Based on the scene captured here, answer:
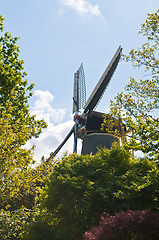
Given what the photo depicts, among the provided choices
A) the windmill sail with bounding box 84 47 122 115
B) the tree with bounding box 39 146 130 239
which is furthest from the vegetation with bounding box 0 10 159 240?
the windmill sail with bounding box 84 47 122 115

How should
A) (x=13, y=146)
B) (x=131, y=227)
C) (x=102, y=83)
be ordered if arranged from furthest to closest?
(x=102, y=83), (x=13, y=146), (x=131, y=227)

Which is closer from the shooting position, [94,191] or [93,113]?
[94,191]

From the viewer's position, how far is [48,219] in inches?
460

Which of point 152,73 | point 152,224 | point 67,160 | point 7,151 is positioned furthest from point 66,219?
point 152,73

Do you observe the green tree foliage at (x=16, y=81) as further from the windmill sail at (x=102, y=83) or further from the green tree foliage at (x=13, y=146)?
the windmill sail at (x=102, y=83)

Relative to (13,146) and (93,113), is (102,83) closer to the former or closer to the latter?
(93,113)

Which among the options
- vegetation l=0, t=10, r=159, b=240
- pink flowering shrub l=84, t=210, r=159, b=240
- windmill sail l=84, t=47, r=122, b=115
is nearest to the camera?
pink flowering shrub l=84, t=210, r=159, b=240

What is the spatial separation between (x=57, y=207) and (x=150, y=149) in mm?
5636

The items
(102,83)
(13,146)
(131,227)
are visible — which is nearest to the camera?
(131,227)

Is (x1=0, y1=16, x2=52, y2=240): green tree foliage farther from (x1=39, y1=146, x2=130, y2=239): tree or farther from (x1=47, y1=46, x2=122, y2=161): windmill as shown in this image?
(x1=47, y1=46, x2=122, y2=161): windmill

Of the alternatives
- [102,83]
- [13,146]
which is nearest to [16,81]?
[13,146]

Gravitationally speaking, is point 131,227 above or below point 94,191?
below

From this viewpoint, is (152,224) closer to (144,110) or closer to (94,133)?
(144,110)

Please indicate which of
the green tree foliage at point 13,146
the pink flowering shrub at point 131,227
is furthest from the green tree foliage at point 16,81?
the pink flowering shrub at point 131,227
